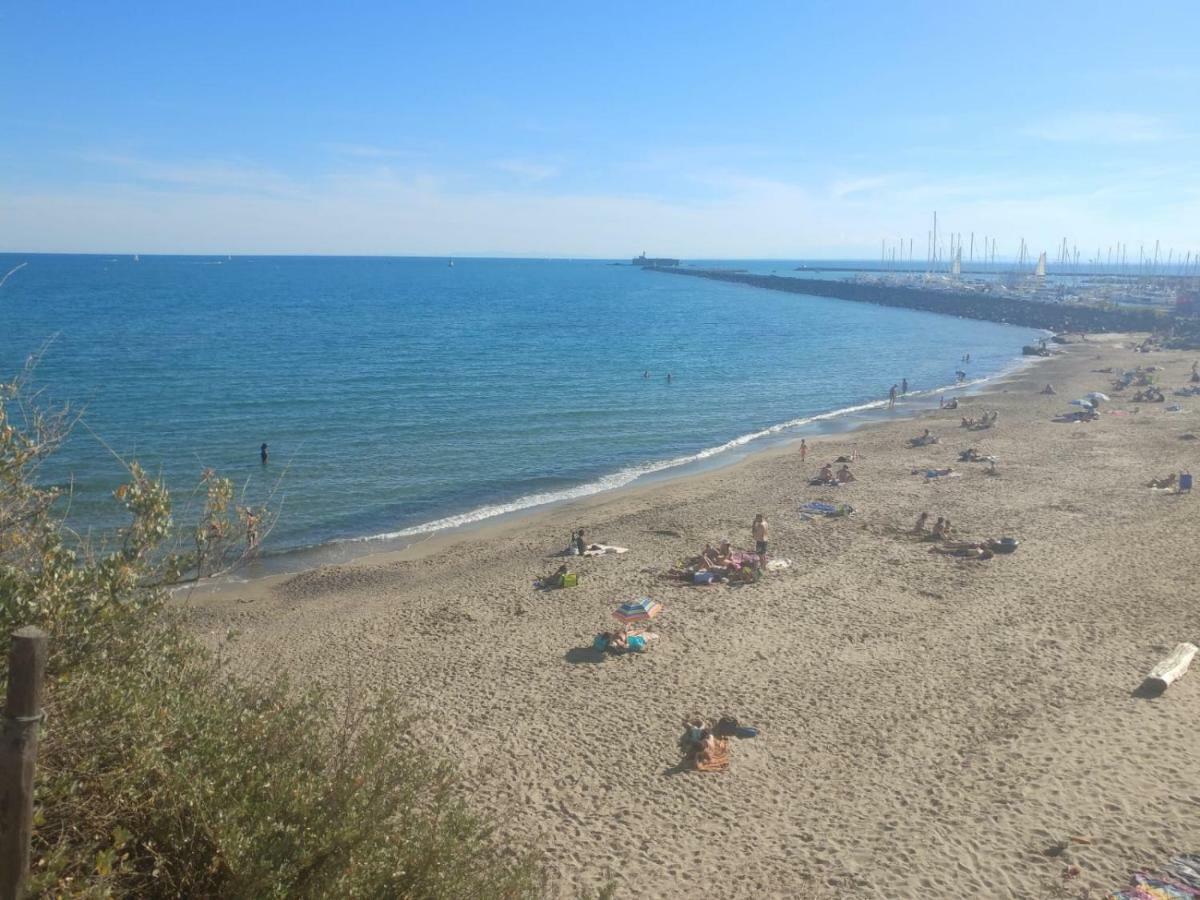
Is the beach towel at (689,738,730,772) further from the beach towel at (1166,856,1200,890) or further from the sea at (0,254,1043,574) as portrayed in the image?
the sea at (0,254,1043,574)

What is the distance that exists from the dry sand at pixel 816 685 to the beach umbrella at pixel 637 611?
34 centimetres

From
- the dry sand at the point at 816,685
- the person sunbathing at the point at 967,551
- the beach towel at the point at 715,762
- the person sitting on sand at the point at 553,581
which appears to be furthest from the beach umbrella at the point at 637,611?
the person sunbathing at the point at 967,551

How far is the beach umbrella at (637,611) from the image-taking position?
16750mm

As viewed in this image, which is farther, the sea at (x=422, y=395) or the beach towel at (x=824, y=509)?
the sea at (x=422, y=395)

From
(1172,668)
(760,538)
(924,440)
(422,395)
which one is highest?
(422,395)

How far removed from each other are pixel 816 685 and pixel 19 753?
12.3 metres

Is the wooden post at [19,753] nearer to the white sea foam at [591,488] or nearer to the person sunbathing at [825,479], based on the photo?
the white sea foam at [591,488]

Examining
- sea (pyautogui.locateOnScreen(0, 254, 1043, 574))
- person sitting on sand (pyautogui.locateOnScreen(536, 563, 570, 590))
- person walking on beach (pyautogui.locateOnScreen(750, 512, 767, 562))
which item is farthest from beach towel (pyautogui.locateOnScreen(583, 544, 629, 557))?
sea (pyautogui.locateOnScreen(0, 254, 1043, 574))

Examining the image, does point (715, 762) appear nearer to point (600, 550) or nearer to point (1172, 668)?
point (1172, 668)

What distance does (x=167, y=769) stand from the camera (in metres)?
5.07

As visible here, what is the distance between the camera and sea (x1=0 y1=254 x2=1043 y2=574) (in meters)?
26.7

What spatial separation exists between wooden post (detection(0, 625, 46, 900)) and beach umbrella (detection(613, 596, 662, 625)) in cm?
1355

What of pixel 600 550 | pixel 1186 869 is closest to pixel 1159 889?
pixel 1186 869

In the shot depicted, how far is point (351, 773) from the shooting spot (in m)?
5.98
